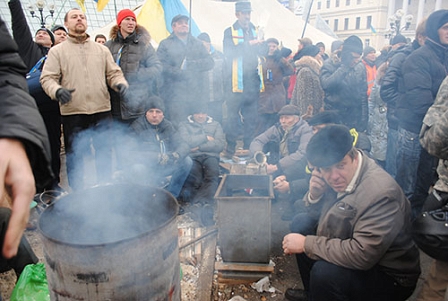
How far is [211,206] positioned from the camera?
176 inches

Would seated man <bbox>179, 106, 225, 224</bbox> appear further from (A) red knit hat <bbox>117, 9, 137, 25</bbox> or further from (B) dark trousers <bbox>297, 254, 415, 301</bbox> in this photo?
(B) dark trousers <bbox>297, 254, 415, 301</bbox>

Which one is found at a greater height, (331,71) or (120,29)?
(120,29)

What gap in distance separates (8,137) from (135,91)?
4443 millimetres

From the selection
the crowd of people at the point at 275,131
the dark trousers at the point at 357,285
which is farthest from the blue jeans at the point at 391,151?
the dark trousers at the point at 357,285

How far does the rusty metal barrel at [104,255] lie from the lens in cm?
171

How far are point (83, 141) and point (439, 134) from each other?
4063 mm

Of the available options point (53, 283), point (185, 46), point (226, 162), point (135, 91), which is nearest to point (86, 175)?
point (135, 91)

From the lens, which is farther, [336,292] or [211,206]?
[211,206]

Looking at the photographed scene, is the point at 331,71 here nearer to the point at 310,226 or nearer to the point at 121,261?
the point at 310,226

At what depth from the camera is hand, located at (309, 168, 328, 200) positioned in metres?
2.95

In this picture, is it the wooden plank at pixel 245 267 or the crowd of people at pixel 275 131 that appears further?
the wooden plank at pixel 245 267

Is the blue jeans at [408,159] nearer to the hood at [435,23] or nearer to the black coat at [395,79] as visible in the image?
the black coat at [395,79]

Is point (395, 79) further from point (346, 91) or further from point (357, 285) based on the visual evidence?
point (357, 285)

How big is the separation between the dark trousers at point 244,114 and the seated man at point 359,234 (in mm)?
4499
